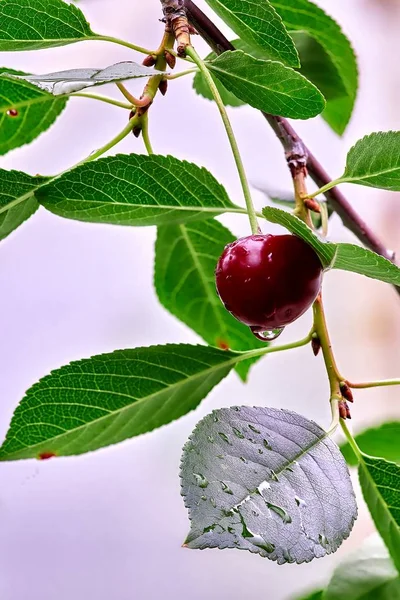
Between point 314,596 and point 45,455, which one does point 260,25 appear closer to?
point 45,455

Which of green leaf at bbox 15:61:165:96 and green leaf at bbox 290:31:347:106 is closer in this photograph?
green leaf at bbox 15:61:165:96

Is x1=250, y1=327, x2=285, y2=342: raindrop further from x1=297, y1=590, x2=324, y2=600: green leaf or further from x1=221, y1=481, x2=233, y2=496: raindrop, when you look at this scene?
x1=297, y1=590, x2=324, y2=600: green leaf

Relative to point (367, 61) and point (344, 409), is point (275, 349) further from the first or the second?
point (367, 61)

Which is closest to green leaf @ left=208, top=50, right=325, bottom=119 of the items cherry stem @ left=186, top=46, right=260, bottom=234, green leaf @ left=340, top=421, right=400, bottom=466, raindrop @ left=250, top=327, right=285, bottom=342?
cherry stem @ left=186, top=46, right=260, bottom=234

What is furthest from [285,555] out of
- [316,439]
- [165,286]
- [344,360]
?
[344,360]

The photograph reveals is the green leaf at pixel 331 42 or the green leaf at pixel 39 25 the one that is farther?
the green leaf at pixel 331 42

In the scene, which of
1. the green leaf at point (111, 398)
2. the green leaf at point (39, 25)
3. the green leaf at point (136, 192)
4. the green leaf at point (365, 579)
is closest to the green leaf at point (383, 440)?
the green leaf at point (365, 579)

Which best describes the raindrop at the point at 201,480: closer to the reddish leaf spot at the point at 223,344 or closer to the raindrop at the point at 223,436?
the raindrop at the point at 223,436
